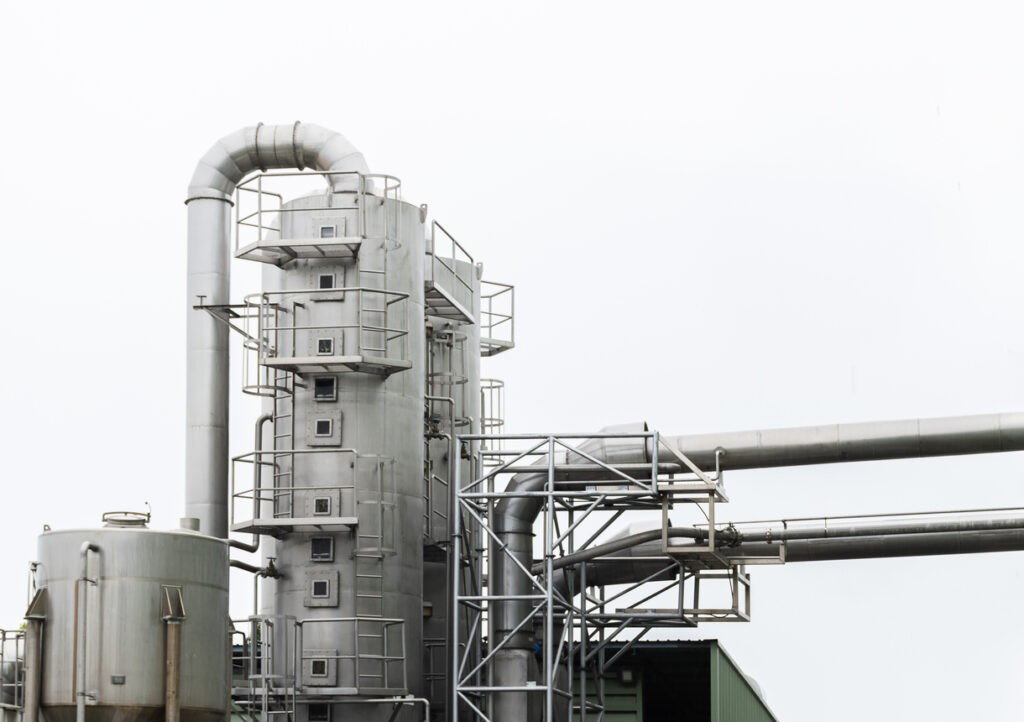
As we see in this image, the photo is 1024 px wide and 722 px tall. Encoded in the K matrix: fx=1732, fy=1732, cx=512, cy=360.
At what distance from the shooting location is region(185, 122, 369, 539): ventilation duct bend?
34.7m

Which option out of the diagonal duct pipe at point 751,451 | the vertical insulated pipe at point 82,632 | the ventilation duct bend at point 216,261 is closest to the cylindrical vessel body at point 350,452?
the ventilation duct bend at point 216,261

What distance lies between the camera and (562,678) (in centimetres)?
3622

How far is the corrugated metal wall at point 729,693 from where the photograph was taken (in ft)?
120

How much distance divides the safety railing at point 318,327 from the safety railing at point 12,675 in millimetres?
7423

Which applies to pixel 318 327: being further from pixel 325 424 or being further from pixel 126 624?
pixel 126 624

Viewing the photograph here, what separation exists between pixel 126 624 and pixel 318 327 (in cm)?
842

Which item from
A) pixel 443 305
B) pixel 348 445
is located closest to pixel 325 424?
pixel 348 445

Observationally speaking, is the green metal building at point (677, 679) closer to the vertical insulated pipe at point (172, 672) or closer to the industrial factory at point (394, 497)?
the industrial factory at point (394, 497)

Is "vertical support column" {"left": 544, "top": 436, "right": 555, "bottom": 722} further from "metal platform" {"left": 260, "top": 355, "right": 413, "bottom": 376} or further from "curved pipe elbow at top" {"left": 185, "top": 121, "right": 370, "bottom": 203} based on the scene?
"curved pipe elbow at top" {"left": 185, "top": 121, "right": 370, "bottom": 203}

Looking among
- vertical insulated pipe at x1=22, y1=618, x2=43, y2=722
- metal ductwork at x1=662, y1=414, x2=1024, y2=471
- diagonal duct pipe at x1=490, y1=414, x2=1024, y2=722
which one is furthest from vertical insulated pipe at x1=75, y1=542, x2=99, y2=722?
metal ductwork at x1=662, y1=414, x2=1024, y2=471

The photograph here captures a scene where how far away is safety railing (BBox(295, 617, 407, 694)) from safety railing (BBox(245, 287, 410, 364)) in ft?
17.0

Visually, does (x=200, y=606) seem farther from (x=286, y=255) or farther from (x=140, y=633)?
(x=286, y=255)

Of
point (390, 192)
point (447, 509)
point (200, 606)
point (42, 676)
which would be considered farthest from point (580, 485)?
point (42, 676)

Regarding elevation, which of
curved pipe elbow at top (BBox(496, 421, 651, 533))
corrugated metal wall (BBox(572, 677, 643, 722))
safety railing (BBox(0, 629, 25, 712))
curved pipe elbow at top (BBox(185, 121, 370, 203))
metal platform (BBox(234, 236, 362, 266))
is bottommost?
corrugated metal wall (BBox(572, 677, 643, 722))
